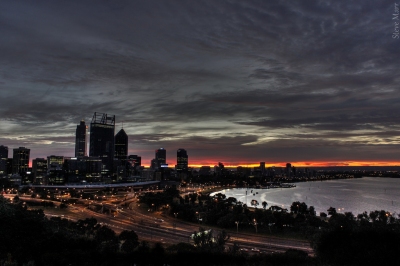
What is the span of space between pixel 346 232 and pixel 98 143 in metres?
154

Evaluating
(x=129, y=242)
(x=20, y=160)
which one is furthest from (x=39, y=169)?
(x=129, y=242)

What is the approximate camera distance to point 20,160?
394 ft

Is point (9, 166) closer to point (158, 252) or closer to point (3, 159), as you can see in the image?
point (3, 159)

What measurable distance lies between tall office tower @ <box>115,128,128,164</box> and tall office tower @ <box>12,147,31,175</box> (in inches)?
2233

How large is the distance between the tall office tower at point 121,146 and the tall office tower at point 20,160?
5673 cm

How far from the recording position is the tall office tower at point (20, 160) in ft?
392

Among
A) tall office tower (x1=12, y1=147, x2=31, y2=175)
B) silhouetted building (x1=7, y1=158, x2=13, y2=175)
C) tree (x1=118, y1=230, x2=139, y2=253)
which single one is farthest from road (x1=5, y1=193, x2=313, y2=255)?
silhouetted building (x1=7, y1=158, x2=13, y2=175)

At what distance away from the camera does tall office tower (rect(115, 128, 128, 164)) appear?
584ft

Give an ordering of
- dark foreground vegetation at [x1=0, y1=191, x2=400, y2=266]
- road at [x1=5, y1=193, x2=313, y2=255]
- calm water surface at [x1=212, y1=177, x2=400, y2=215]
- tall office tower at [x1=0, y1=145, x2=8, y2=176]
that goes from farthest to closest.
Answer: tall office tower at [x1=0, y1=145, x2=8, y2=176] < calm water surface at [x1=212, y1=177, x2=400, y2=215] < road at [x1=5, y1=193, x2=313, y2=255] < dark foreground vegetation at [x1=0, y1=191, x2=400, y2=266]

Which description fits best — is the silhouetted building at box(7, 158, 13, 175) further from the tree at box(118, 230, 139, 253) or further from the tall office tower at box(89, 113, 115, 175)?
the tree at box(118, 230, 139, 253)

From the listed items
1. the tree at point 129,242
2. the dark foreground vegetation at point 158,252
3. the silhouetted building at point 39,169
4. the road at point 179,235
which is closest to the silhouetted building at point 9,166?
the silhouetted building at point 39,169

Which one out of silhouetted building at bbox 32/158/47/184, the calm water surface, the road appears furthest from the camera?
silhouetted building at bbox 32/158/47/184

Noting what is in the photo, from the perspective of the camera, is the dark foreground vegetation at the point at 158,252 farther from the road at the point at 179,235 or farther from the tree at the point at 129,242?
the road at the point at 179,235

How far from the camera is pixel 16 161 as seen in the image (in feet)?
393
